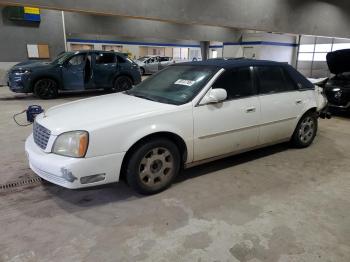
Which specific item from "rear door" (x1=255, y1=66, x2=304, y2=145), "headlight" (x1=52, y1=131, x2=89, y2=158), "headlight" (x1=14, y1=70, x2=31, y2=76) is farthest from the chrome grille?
"headlight" (x1=14, y1=70, x2=31, y2=76)

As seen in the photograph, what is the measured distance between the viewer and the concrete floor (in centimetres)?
198

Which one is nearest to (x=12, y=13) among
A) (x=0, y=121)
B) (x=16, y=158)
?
(x=0, y=121)

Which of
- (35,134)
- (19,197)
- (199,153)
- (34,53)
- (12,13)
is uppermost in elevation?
(12,13)

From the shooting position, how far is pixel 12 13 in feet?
32.2

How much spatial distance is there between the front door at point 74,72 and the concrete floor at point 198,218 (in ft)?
16.5

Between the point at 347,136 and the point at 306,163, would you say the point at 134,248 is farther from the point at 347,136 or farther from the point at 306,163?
the point at 347,136

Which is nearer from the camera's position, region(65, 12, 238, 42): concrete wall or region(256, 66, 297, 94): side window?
region(256, 66, 297, 94): side window

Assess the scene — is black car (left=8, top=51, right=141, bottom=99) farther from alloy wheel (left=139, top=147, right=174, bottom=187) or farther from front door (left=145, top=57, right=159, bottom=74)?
front door (left=145, top=57, right=159, bottom=74)

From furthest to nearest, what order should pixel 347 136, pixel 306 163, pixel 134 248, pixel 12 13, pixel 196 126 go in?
pixel 12 13
pixel 347 136
pixel 306 163
pixel 196 126
pixel 134 248

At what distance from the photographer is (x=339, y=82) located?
611 centimetres

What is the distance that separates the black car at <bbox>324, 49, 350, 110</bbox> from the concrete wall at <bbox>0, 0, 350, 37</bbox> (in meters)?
3.58

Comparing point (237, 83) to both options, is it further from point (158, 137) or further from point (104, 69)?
point (104, 69)

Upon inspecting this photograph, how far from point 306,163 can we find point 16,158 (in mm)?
3666

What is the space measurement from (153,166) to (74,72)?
6.34m
